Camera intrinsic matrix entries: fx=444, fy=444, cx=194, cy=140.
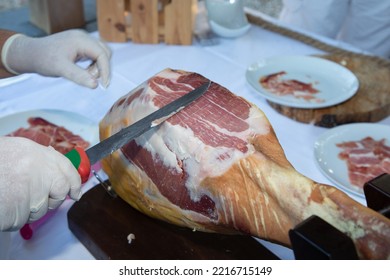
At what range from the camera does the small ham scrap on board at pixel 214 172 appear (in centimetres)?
66

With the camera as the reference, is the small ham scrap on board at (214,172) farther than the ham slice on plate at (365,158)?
No

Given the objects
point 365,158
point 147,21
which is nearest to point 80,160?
point 365,158

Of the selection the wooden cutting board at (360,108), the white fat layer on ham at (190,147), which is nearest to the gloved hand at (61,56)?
the white fat layer on ham at (190,147)

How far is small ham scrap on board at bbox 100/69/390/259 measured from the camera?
0.66 metres

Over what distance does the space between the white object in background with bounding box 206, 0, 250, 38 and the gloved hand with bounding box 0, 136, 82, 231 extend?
101 centimetres

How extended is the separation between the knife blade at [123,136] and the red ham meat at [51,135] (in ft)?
1.00

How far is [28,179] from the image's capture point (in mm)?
646

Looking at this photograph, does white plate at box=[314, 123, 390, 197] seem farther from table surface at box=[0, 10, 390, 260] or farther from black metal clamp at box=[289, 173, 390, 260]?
black metal clamp at box=[289, 173, 390, 260]

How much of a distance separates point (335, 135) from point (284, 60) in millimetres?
376

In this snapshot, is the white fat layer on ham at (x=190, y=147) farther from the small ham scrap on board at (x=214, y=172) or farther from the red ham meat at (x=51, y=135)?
the red ham meat at (x=51, y=135)

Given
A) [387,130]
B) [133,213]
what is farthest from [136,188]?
[387,130]

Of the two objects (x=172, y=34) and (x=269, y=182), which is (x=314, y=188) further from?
(x=172, y=34)

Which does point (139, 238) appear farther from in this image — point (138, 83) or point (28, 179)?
point (138, 83)

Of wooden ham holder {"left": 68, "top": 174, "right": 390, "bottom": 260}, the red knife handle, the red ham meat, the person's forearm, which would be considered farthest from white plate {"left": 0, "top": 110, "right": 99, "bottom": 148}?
the red knife handle
